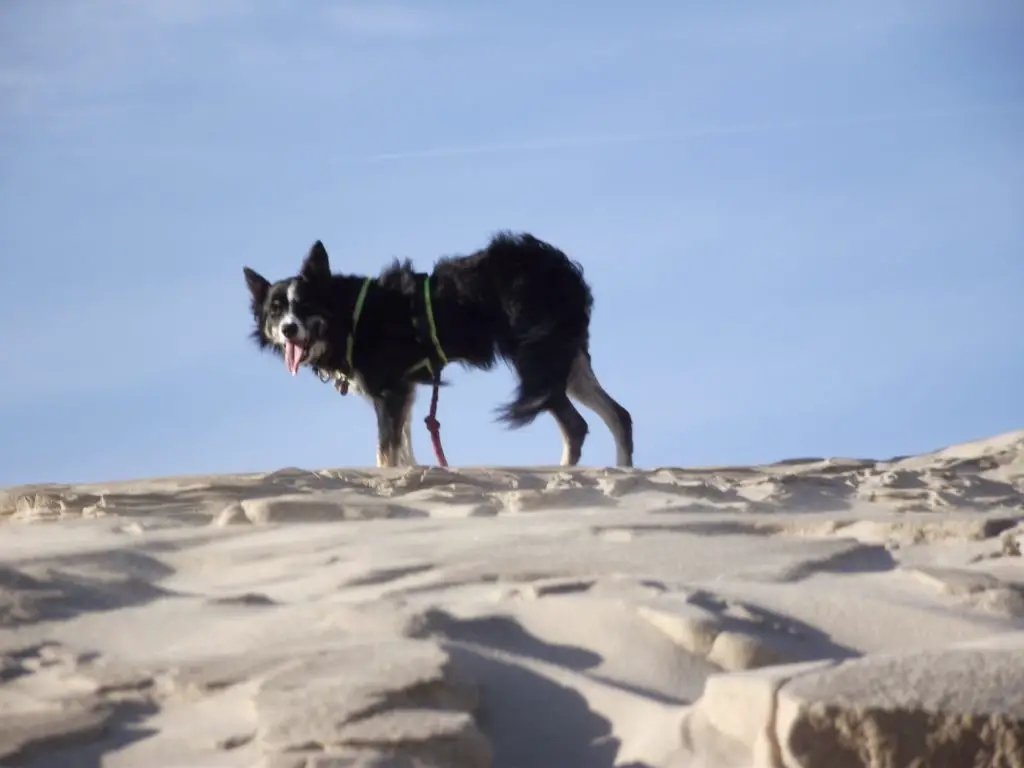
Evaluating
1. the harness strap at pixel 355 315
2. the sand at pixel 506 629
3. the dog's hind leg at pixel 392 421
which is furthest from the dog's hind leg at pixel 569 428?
the sand at pixel 506 629

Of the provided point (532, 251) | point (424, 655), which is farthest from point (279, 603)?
point (532, 251)

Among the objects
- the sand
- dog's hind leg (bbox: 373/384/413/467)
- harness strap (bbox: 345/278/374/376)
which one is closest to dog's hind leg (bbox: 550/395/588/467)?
dog's hind leg (bbox: 373/384/413/467)

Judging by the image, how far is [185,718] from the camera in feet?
9.17

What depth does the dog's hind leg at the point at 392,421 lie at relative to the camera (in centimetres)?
950

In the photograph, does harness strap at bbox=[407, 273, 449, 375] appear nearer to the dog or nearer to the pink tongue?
the dog

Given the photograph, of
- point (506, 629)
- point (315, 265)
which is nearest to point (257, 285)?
point (315, 265)

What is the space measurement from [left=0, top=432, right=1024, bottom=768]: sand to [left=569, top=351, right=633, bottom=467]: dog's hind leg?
3.88 m

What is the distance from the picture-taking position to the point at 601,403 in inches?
371

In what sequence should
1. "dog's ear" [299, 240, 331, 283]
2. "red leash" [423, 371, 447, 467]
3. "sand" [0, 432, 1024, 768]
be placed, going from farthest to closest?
1. "dog's ear" [299, 240, 331, 283]
2. "red leash" [423, 371, 447, 467]
3. "sand" [0, 432, 1024, 768]

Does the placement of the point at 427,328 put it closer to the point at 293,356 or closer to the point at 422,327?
the point at 422,327

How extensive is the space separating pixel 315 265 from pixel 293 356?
566 millimetres

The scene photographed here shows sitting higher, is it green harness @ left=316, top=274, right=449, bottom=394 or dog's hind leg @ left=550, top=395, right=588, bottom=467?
green harness @ left=316, top=274, right=449, bottom=394

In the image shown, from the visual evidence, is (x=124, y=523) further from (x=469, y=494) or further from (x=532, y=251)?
(x=532, y=251)

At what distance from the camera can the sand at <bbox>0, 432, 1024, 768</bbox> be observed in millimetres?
2621
